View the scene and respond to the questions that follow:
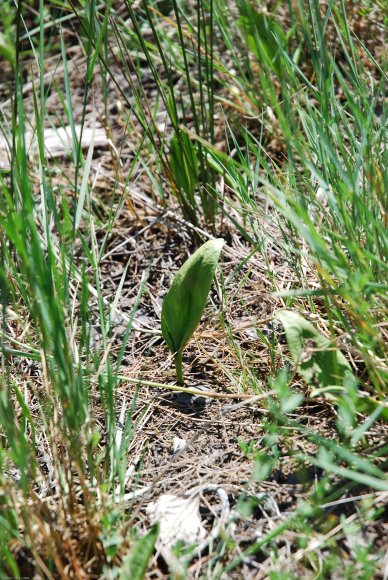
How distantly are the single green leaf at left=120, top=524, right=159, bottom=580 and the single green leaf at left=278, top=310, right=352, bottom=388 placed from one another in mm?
367

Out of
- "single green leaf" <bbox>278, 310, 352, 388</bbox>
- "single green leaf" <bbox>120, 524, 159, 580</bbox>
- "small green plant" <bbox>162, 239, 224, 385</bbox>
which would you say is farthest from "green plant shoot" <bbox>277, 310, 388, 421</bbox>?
"single green leaf" <bbox>120, 524, 159, 580</bbox>

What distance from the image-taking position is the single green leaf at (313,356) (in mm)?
1207

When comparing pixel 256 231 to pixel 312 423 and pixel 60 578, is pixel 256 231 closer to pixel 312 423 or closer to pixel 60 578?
pixel 312 423

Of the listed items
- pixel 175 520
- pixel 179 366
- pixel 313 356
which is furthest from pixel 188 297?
pixel 175 520

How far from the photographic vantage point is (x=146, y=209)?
78.9 inches

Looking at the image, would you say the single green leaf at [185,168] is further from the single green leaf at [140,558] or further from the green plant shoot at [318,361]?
the single green leaf at [140,558]

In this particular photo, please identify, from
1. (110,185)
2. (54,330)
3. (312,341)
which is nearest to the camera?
(54,330)

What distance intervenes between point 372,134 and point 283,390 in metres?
0.59

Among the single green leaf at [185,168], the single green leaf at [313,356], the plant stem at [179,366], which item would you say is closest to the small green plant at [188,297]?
the plant stem at [179,366]

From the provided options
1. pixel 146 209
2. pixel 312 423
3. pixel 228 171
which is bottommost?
pixel 312 423

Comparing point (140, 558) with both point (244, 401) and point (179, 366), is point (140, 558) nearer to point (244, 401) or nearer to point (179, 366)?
point (244, 401)

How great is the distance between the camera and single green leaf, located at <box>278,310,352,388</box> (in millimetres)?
1207

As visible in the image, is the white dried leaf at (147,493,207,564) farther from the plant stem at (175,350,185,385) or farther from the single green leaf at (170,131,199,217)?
the single green leaf at (170,131,199,217)

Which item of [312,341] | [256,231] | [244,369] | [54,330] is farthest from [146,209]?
[54,330]
